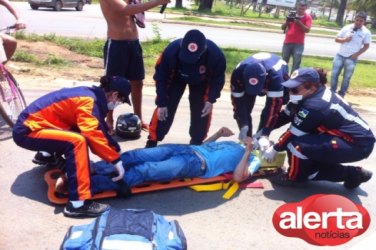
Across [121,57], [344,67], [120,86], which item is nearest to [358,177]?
[120,86]

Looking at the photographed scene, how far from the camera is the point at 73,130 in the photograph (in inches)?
147

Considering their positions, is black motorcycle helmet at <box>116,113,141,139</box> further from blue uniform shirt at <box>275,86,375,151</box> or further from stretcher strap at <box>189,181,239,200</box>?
blue uniform shirt at <box>275,86,375,151</box>

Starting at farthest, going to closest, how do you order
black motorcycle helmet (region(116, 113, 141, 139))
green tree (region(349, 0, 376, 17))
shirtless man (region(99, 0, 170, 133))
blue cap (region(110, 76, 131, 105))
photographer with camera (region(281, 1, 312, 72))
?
green tree (region(349, 0, 376, 17))
photographer with camera (region(281, 1, 312, 72))
black motorcycle helmet (region(116, 113, 141, 139))
shirtless man (region(99, 0, 170, 133))
blue cap (region(110, 76, 131, 105))

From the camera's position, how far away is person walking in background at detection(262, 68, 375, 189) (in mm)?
4059

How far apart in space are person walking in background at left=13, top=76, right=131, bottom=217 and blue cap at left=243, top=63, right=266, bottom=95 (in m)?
1.27

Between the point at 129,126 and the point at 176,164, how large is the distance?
146 cm

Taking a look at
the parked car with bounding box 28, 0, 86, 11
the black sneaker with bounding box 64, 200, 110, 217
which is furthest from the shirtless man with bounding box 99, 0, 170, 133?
the parked car with bounding box 28, 0, 86, 11

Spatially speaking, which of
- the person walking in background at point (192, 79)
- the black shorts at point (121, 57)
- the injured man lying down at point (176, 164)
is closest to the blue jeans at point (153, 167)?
the injured man lying down at point (176, 164)

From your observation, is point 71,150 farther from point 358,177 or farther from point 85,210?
point 358,177

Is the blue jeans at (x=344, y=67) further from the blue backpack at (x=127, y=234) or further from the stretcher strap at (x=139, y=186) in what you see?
the blue backpack at (x=127, y=234)

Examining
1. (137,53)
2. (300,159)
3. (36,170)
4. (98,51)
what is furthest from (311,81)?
(98,51)

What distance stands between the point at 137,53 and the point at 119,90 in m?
1.72

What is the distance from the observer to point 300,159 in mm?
4254

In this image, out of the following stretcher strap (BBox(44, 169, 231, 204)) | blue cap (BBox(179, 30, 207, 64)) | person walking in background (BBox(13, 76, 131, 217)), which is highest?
blue cap (BBox(179, 30, 207, 64))
